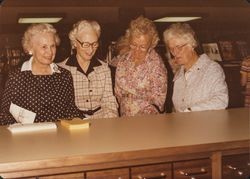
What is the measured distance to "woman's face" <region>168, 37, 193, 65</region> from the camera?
265cm

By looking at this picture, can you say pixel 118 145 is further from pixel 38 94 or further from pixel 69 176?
pixel 38 94

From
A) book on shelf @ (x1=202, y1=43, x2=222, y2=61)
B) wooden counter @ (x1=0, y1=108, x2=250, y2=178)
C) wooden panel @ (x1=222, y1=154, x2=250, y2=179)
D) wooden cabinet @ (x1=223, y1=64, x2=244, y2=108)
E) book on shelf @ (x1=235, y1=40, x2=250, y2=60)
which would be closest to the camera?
wooden counter @ (x1=0, y1=108, x2=250, y2=178)

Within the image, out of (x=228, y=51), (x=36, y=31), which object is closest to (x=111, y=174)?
(x=36, y=31)

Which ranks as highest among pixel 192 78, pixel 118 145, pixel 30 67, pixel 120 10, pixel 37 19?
pixel 120 10

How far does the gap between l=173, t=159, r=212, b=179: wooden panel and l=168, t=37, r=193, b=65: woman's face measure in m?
1.23

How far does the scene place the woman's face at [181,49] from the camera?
2652 mm

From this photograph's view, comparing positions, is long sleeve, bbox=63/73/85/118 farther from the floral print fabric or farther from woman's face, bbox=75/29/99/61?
the floral print fabric

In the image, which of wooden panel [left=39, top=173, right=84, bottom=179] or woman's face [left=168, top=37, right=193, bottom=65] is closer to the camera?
wooden panel [left=39, top=173, right=84, bottom=179]

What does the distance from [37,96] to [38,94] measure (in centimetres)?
1

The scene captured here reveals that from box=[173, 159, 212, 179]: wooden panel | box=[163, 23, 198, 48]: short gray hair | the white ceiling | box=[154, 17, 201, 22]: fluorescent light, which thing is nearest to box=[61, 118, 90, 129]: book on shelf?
box=[173, 159, 212, 179]: wooden panel

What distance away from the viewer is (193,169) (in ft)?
5.09

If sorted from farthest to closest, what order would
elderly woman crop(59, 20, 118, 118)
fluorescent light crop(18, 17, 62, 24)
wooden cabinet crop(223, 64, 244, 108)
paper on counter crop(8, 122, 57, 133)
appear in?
1. wooden cabinet crop(223, 64, 244, 108)
2. fluorescent light crop(18, 17, 62, 24)
3. elderly woman crop(59, 20, 118, 118)
4. paper on counter crop(8, 122, 57, 133)

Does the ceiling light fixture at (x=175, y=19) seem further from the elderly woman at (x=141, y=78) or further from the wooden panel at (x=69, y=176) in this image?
the wooden panel at (x=69, y=176)

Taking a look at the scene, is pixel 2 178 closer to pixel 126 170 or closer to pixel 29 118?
pixel 126 170
